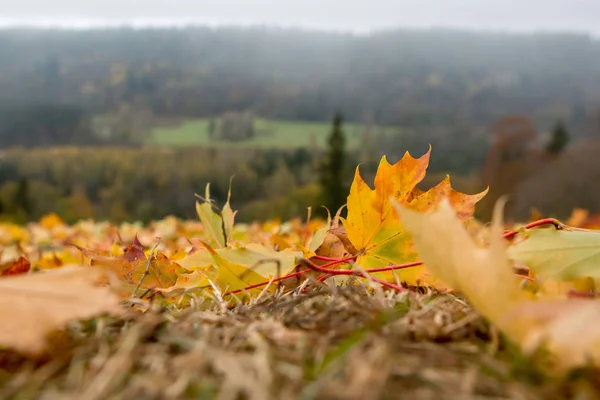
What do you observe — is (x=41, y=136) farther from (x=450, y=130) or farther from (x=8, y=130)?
(x=450, y=130)

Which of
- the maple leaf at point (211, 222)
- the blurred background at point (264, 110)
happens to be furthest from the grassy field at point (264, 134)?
the maple leaf at point (211, 222)

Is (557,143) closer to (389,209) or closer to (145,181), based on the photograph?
(145,181)

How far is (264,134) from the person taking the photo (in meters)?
16.9

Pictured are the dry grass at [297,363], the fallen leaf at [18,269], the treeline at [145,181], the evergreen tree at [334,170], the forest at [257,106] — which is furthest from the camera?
the forest at [257,106]

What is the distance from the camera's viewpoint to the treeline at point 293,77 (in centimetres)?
1702

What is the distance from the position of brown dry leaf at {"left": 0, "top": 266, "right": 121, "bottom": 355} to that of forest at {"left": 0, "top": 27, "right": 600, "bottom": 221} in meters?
8.94

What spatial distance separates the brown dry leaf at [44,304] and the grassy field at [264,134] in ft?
48.9

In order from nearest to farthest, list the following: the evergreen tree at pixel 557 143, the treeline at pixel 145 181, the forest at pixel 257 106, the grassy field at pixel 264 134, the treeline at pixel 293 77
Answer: the treeline at pixel 145 181 < the evergreen tree at pixel 557 143 < the forest at pixel 257 106 < the grassy field at pixel 264 134 < the treeline at pixel 293 77

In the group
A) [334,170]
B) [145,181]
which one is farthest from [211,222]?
[145,181]

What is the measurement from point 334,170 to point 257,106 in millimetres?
9058

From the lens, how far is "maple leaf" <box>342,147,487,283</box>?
326 millimetres

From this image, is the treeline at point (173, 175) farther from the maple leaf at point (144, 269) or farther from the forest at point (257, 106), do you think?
the maple leaf at point (144, 269)

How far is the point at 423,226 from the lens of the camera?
0.21 meters

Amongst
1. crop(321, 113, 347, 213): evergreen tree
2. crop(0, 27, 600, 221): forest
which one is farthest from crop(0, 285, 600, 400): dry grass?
crop(0, 27, 600, 221): forest
